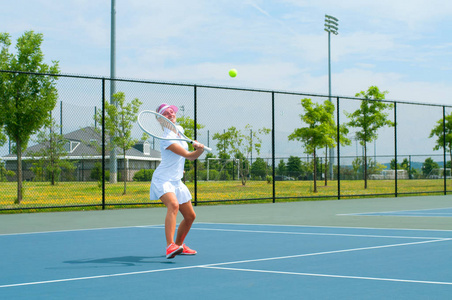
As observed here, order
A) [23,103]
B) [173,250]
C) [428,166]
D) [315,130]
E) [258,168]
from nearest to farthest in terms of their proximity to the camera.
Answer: [173,250] → [23,103] → [315,130] → [258,168] → [428,166]

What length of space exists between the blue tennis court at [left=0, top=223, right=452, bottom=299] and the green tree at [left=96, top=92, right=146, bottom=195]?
1007cm

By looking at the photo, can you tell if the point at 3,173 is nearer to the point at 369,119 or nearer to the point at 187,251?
the point at 187,251

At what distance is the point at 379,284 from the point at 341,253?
169 centimetres

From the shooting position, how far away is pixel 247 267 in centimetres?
518

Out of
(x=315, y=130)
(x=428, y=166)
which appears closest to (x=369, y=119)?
(x=315, y=130)

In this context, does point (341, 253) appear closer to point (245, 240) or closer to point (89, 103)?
point (245, 240)

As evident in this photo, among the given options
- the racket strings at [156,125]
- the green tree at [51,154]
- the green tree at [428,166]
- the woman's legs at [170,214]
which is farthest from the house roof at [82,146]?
the green tree at [428,166]

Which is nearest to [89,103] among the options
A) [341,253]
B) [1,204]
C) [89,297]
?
[1,204]

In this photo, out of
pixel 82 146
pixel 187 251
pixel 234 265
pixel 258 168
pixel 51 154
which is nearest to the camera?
pixel 234 265

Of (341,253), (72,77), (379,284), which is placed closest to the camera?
(379,284)

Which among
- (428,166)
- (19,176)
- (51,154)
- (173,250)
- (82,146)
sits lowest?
(173,250)

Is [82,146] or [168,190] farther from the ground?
[82,146]

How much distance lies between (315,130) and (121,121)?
7.76 metres

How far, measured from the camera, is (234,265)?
5293 mm
